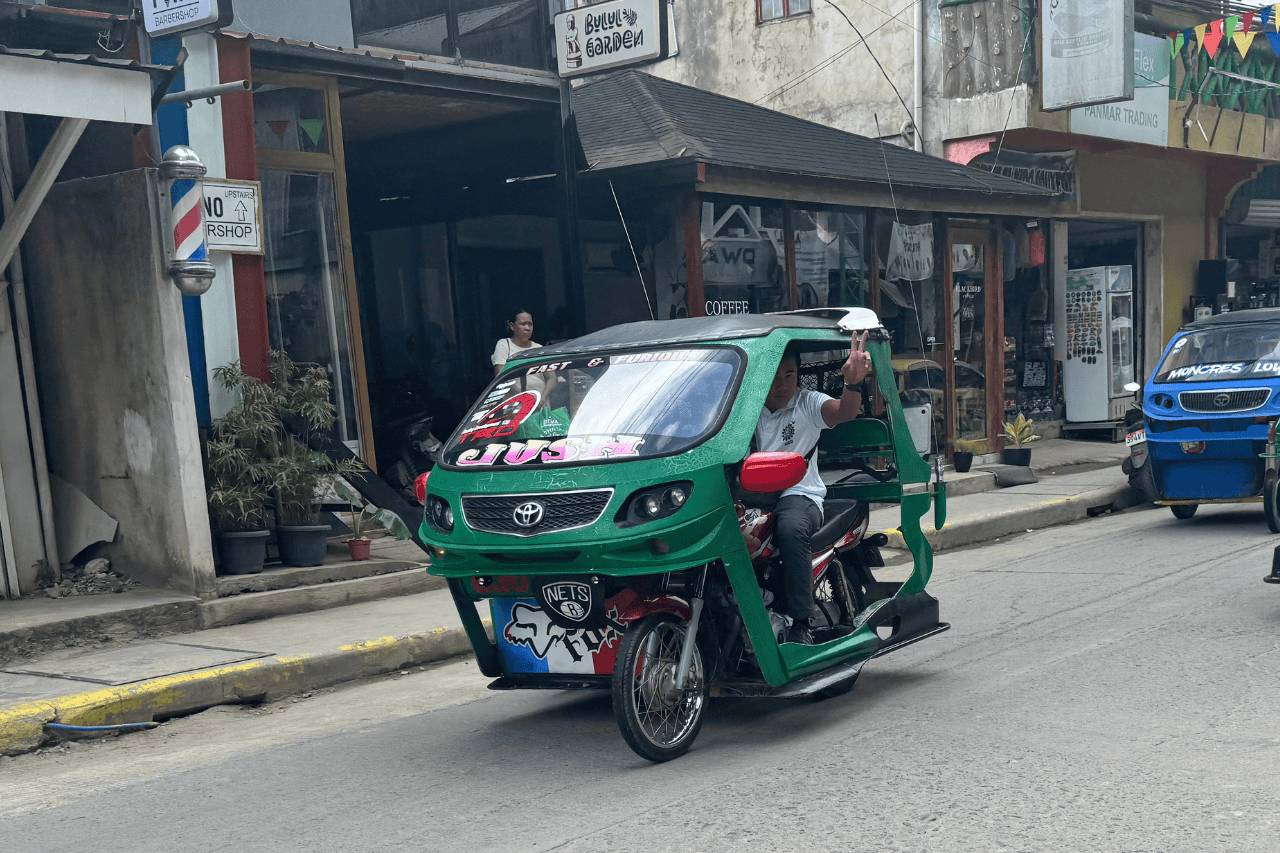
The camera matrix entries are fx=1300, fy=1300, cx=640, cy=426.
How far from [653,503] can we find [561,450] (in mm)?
518

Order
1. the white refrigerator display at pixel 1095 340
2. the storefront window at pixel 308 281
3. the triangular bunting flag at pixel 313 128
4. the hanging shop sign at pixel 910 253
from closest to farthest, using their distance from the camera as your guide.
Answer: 1. the storefront window at pixel 308 281
2. the triangular bunting flag at pixel 313 128
3. the hanging shop sign at pixel 910 253
4. the white refrigerator display at pixel 1095 340

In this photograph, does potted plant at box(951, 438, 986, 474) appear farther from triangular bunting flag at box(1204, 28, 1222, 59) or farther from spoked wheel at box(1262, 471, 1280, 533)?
triangular bunting flag at box(1204, 28, 1222, 59)

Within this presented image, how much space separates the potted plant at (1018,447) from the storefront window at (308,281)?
882cm

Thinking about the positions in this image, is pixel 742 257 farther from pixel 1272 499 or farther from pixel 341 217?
pixel 1272 499

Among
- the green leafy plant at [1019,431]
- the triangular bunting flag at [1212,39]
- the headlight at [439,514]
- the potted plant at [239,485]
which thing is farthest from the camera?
the triangular bunting flag at [1212,39]

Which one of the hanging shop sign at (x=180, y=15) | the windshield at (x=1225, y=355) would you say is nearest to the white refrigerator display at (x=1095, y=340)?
the windshield at (x=1225, y=355)

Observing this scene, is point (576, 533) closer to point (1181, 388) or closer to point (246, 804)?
point (246, 804)

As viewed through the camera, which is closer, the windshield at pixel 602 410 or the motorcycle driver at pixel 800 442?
the windshield at pixel 602 410

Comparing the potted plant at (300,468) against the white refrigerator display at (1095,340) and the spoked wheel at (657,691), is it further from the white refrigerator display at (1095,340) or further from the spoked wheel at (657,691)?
the white refrigerator display at (1095,340)

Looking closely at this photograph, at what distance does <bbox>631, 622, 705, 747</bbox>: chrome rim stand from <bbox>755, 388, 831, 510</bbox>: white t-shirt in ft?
3.75

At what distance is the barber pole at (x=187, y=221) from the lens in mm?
8258

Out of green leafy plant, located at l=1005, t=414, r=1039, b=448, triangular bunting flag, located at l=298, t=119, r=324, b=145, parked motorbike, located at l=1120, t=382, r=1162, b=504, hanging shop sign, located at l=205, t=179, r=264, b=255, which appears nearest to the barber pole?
hanging shop sign, located at l=205, t=179, r=264, b=255

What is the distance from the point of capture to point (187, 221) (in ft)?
27.3

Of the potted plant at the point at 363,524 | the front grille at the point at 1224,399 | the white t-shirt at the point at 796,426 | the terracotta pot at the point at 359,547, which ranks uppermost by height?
the white t-shirt at the point at 796,426
